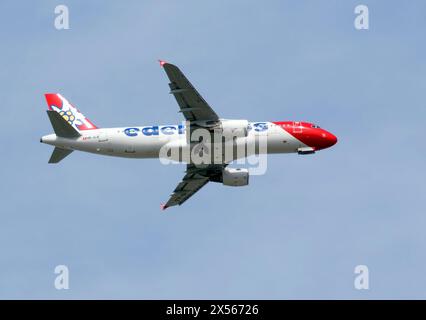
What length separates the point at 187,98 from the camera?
87438mm

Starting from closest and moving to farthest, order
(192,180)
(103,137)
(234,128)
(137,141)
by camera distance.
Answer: (234,128) → (137,141) → (103,137) → (192,180)

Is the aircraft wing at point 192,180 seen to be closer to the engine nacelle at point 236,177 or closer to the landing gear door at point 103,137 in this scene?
the engine nacelle at point 236,177

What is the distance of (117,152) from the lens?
90.7m

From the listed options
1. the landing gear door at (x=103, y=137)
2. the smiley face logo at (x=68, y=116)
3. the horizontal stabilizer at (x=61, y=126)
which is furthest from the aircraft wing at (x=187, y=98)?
the smiley face logo at (x=68, y=116)

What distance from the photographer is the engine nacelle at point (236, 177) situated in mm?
95125

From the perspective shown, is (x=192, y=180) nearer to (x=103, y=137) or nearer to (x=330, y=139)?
(x=103, y=137)

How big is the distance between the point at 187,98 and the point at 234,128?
5.27 m

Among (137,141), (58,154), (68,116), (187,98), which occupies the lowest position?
(58,154)

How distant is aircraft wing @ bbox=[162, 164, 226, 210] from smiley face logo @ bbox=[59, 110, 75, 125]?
11990mm

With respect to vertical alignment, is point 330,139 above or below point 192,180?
above

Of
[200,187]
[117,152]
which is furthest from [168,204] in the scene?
[117,152]

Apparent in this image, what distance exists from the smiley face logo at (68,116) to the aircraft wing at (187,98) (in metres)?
12.3

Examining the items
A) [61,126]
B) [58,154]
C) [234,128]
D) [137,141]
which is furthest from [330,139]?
[58,154]

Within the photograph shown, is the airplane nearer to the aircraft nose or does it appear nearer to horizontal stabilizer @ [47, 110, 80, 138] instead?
horizontal stabilizer @ [47, 110, 80, 138]
